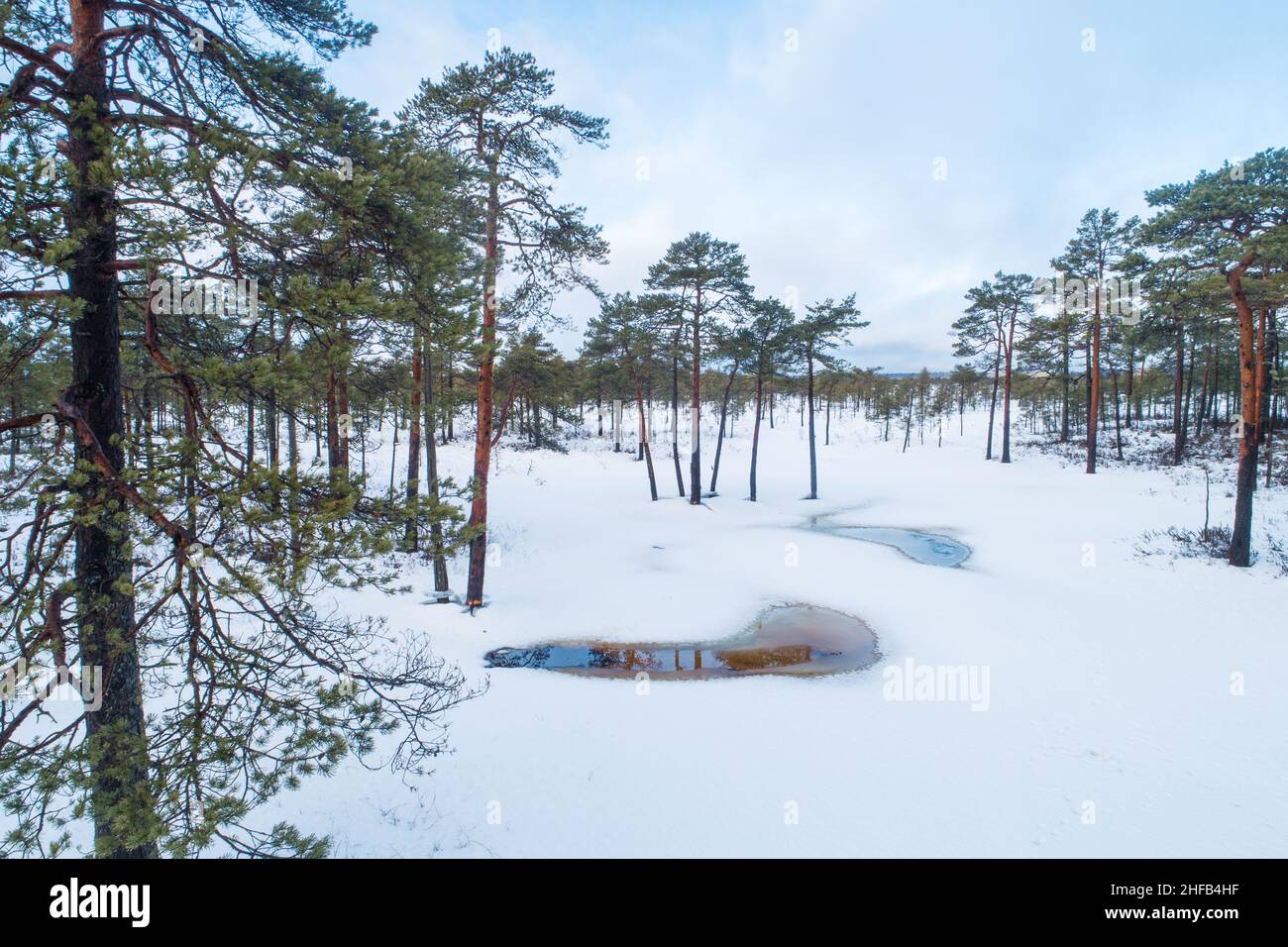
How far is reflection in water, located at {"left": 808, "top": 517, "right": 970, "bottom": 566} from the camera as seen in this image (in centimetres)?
1684

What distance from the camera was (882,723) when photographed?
24.9 feet

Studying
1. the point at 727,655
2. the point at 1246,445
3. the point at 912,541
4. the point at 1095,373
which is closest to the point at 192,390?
the point at 727,655

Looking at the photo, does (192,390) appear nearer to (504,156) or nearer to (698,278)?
(504,156)

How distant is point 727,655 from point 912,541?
11981mm

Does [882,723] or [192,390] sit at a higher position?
[192,390]

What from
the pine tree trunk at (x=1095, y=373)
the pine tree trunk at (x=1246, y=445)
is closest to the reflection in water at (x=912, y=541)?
the pine tree trunk at (x=1246, y=445)

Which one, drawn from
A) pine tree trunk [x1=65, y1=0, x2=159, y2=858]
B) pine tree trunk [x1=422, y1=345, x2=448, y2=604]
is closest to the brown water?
pine tree trunk [x1=422, y1=345, x2=448, y2=604]

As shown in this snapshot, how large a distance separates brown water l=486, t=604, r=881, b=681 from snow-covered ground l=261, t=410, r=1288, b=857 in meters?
0.40

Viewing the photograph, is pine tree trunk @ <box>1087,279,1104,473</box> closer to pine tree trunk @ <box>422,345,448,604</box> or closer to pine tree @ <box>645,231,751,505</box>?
pine tree @ <box>645,231,751,505</box>

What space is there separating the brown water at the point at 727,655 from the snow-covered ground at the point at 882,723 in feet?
1.30

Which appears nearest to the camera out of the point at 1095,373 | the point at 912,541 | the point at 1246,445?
the point at 1246,445

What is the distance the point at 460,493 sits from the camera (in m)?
4.25

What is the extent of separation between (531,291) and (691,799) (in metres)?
9.56

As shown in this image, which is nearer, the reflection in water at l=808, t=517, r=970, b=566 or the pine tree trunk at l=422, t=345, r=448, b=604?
the pine tree trunk at l=422, t=345, r=448, b=604
